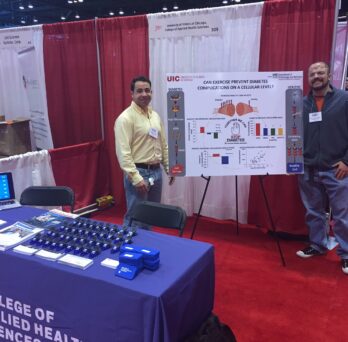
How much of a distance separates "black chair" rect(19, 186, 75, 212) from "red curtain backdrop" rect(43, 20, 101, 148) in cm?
188

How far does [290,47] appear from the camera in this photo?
331 centimetres

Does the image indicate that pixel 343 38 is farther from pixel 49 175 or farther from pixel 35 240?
pixel 35 240

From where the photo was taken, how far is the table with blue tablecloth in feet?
4.59

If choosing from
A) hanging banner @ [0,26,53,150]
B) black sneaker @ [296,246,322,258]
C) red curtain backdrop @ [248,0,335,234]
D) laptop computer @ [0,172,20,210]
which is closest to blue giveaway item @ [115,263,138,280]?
laptop computer @ [0,172,20,210]

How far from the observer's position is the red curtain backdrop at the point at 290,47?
3.16 meters

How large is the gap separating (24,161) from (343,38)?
3720mm

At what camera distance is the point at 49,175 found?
12.3 ft

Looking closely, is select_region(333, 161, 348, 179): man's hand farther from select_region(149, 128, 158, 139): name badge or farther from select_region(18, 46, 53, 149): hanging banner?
select_region(18, 46, 53, 149): hanging banner

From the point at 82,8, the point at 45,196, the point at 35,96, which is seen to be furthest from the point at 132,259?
the point at 82,8

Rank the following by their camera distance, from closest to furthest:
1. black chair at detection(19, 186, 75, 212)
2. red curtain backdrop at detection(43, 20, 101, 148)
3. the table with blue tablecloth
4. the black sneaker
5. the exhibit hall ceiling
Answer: the table with blue tablecloth, black chair at detection(19, 186, 75, 212), the black sneaker, red curtain backdrop at detection(43, 20, 101, 148), the exhibit hall ceiling

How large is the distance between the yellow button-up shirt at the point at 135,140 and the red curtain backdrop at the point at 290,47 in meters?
1.22

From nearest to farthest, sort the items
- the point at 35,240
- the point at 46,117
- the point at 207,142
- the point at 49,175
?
the point at 35,240 < the point at 207,142 < the point at 49,175 < the point at 46,117

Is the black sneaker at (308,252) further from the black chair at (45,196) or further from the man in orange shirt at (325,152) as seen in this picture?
the black chair at (45,196)

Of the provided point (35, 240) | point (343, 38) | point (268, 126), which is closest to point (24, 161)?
point (35, 240)
